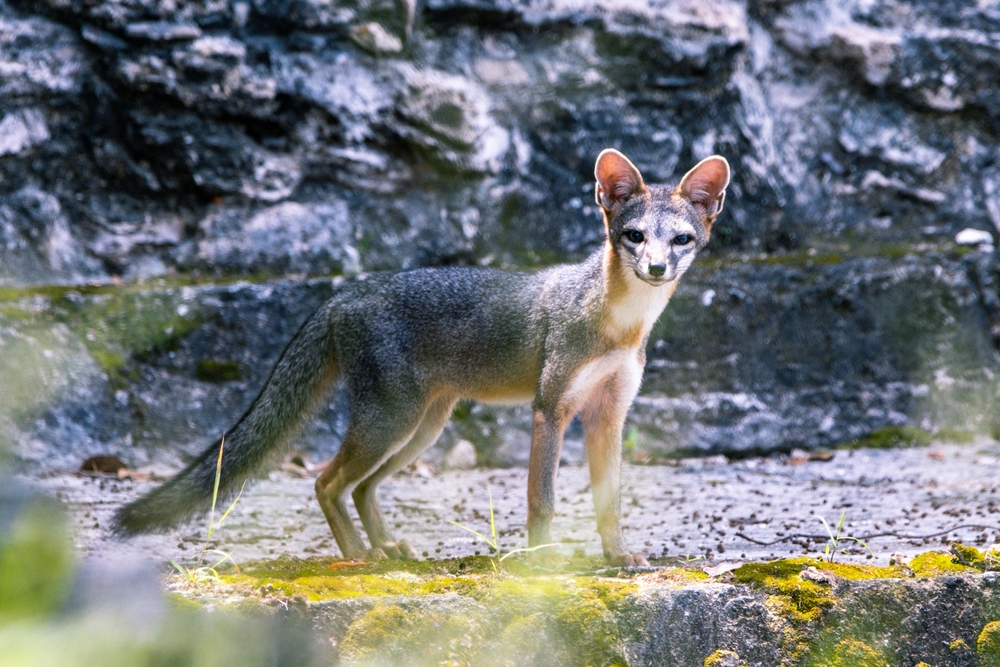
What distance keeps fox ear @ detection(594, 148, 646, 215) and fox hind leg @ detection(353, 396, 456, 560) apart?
3.87ft

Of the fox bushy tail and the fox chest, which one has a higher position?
the fox chest

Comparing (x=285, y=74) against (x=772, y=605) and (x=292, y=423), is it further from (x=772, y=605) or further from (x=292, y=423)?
(x=772, y=605)

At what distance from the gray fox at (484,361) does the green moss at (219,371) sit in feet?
5.56

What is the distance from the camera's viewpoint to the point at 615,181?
155 inches

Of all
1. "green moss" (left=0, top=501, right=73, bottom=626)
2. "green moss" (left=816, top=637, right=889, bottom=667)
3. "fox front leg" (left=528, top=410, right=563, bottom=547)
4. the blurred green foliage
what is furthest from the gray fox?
"green moss" (left=0, top=501, right=73, bottom=626)

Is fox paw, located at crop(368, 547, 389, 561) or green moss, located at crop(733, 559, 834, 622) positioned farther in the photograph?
fox paw, located at crop(368, 547, 389, 561)

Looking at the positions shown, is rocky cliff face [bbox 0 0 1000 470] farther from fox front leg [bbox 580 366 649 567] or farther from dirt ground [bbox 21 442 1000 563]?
fox front leg [bbox 580 366 649 567]

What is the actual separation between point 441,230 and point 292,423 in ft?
8.74

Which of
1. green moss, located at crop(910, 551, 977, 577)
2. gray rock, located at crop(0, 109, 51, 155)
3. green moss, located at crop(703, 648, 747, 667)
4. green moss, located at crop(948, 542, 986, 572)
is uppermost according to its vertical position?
gray rock, located at crop(0, 109, 51, 155)

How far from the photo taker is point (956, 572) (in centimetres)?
274

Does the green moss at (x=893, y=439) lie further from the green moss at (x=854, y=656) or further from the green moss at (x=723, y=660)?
the green moss at (x=723, y=660)

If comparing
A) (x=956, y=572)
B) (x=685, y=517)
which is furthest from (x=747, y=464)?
(x=956, y=572)

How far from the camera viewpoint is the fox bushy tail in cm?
360

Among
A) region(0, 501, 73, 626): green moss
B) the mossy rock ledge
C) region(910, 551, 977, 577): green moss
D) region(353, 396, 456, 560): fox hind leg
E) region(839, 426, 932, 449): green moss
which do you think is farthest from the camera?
region(839, 426, 932, 449): green moss
